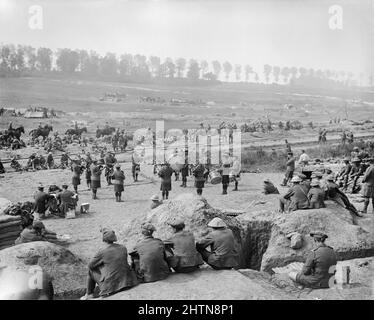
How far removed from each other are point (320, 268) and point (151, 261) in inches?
96.1

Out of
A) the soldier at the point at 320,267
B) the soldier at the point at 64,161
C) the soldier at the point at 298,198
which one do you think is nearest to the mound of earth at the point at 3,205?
the soldier at the point at 298,198

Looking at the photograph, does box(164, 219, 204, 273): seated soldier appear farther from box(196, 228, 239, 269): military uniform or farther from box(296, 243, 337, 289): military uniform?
box(296, 243, 337, 289): military uniform

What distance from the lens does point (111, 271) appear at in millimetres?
6438

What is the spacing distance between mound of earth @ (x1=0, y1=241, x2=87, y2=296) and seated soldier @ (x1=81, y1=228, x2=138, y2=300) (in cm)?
115

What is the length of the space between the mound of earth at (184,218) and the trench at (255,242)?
350 millimetres

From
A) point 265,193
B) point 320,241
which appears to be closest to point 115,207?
point 265,193

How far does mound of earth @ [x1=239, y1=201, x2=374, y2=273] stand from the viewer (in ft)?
29.1

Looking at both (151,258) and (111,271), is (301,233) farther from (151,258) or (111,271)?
(111,271)

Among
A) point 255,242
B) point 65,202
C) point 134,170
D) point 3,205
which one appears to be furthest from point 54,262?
point 134,170

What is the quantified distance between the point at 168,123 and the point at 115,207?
27548 millimetres

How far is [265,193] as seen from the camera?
47.2ft

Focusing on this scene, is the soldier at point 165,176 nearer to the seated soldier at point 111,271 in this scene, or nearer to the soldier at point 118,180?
the soldier at point 118,180

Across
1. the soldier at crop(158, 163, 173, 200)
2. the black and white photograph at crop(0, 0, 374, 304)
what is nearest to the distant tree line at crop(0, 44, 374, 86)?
the black and white photograph at crop(0, 0, 374, 304)

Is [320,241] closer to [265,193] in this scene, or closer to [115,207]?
[265,193]
